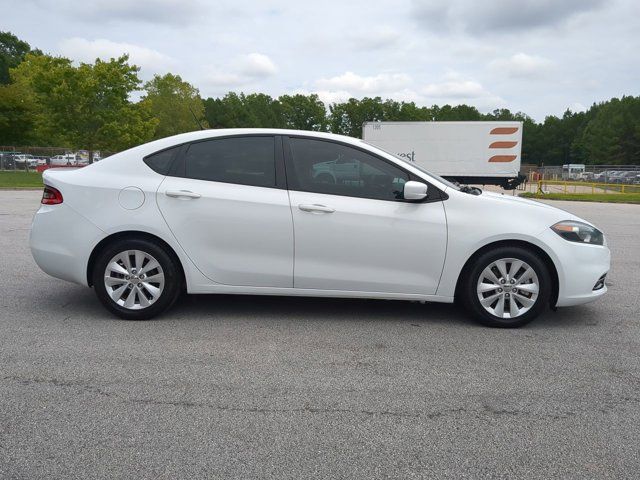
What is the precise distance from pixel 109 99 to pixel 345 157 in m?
33.9

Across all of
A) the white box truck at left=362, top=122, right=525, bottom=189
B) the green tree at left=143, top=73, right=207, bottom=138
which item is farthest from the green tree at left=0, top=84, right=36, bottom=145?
the white box truck at left=362, top=122, right=525, bottom=189

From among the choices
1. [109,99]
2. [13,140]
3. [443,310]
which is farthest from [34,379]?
[13,140]

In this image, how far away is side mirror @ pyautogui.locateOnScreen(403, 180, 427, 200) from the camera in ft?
15.0

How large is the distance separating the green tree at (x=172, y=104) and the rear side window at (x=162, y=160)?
206 feet

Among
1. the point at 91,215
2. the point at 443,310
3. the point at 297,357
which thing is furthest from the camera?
the point at 443,310

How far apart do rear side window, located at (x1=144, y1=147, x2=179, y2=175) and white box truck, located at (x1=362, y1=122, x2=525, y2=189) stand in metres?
22.3

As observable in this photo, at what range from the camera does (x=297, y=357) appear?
399 centimetres

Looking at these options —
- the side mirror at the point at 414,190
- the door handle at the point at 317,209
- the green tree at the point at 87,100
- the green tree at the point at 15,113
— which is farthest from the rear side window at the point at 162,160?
the green tree at the point at 15,113

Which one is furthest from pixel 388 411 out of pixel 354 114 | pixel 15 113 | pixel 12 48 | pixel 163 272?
pixel 12 48

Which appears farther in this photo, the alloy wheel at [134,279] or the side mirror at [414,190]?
the alloy wheel at [134,279]

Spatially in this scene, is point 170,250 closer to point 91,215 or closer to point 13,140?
point 91,215

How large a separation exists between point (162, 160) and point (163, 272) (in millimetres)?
989

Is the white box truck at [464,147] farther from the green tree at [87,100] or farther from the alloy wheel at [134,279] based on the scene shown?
→ the alloy wheel at [134,279]

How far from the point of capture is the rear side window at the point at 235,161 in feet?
15.8
